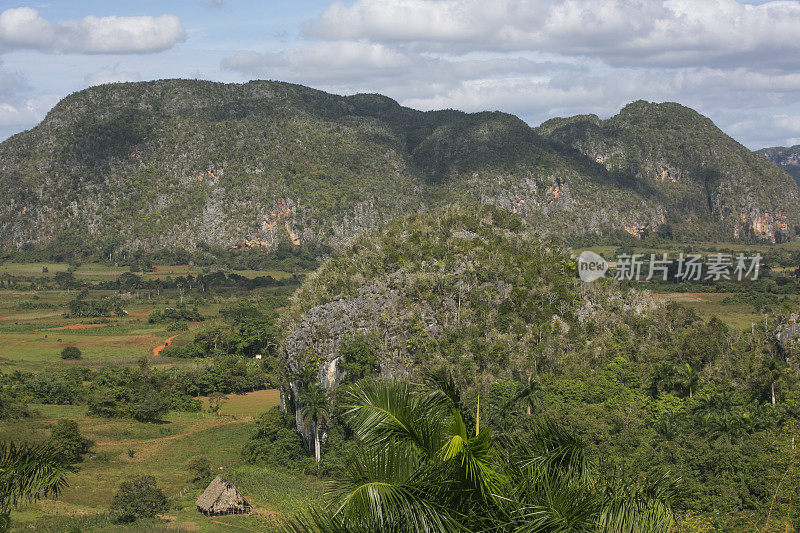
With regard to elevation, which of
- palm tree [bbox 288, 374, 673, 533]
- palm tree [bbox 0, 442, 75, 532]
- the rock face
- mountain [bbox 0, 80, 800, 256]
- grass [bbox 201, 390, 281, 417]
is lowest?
grass [bbox 201, 390, 281, 417]

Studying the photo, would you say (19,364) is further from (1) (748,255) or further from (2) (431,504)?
(1) (748,255)

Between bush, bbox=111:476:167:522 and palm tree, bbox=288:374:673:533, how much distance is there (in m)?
29.6

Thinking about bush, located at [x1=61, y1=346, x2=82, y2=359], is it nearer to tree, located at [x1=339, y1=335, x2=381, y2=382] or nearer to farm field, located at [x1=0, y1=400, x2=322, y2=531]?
farm field, located at [x1=0, y1=400, x2=322, y2=531]

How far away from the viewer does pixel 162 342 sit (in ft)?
274

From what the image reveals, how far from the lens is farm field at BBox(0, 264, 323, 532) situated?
110 ft

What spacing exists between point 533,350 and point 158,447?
26713 mm

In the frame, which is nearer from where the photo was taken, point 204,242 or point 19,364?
point 19,364

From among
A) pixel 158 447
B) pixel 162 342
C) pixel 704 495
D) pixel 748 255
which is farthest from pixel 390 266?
pixel 748 255

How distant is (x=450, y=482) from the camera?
7.28 meters

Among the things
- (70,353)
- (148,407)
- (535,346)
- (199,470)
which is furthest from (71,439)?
(70,353)

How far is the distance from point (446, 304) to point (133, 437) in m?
24.3

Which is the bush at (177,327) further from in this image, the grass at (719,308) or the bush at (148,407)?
the grass at (719,308)

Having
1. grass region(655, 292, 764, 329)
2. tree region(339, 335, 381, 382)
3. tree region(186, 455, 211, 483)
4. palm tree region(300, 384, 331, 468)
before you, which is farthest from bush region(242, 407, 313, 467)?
grass region(655, 292, 764, 329)

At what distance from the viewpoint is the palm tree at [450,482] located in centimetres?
703
